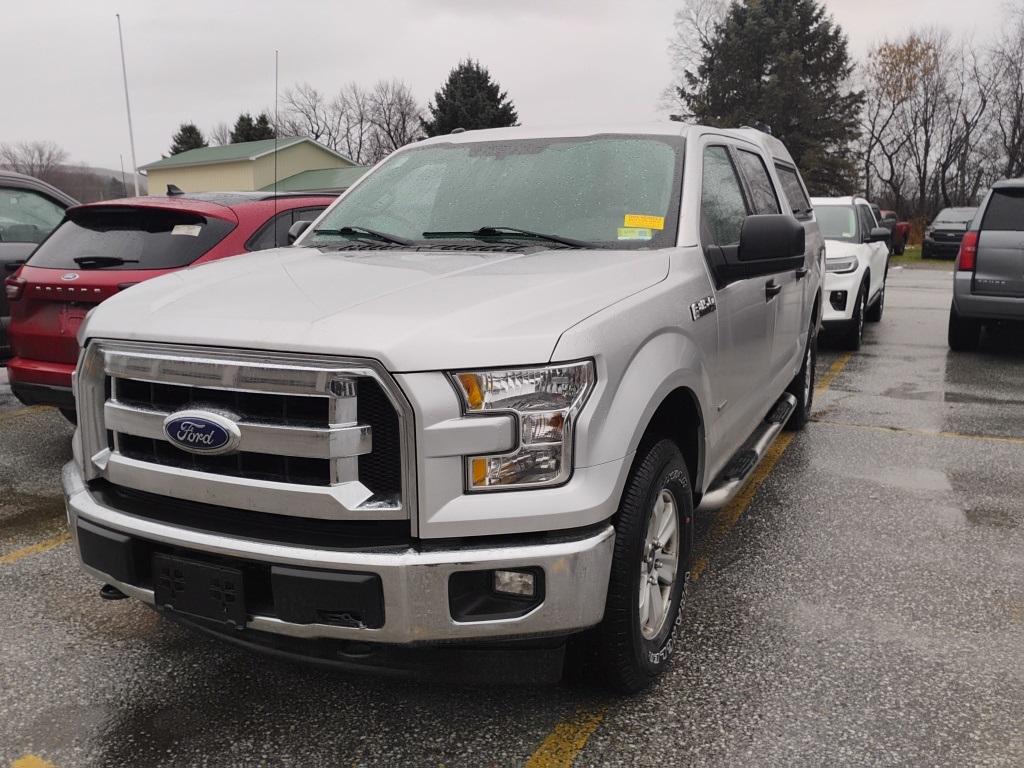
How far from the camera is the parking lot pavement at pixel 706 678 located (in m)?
2.62

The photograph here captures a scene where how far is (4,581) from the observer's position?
3857 millimetres

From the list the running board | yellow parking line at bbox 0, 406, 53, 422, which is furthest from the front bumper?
yellow parking line at bbox 0, 406, 53, 422

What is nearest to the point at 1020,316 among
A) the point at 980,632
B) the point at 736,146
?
the point at 736,146

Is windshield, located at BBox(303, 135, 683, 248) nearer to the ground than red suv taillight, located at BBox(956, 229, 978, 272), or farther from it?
farther from it

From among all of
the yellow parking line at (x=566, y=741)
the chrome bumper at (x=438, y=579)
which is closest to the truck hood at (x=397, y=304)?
the chrome bumper at (x=438, y=579)

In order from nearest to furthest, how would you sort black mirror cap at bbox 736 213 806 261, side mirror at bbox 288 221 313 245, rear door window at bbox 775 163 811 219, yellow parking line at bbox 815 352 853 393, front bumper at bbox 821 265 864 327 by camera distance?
black mirror cap at bbox 736 213 806 261 < side mirror at bbox 288 221 313 245 < rear door window at bbox 775 163 811 219 < yellow parking line at bbox 815 352 853 393 < front bumper at bbox 821 265 864 327

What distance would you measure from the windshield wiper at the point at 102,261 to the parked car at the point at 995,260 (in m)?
7.89

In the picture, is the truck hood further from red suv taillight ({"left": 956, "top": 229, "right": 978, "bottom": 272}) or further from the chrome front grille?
red suv taillight ({"left": 956, "top": 229, "right": 978, "bottom": 272})

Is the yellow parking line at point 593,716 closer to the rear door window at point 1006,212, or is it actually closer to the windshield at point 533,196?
the windshield at point 533,196

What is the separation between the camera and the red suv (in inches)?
200

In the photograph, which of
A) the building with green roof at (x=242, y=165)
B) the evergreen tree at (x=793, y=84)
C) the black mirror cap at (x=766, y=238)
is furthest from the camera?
the building with green roof at (x=242, y=165)

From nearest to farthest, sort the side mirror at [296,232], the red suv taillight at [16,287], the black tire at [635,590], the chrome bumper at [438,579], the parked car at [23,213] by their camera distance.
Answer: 1. the chrome bumper at [438,579]
2. the black tire at [635,590]
3. the side mirror at [296,232]
4. the red suv taillight at [16,287]
5. the parked car at [23,213]

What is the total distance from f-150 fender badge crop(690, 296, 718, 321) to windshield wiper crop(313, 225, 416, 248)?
115 centimetres

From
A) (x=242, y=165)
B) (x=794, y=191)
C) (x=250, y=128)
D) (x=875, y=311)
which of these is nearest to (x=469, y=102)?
(x=242, y=165)
